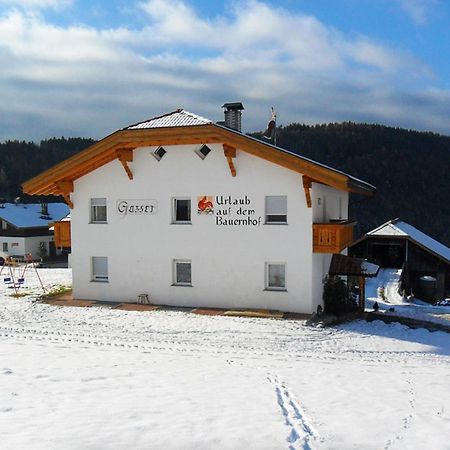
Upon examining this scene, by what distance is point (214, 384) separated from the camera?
897 centimetres

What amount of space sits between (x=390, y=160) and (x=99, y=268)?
8169cm

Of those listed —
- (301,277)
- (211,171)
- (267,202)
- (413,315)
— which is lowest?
(413,315)

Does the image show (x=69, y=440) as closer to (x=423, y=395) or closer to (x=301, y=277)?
(x=423, y=395)

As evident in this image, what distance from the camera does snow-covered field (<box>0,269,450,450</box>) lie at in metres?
6.13

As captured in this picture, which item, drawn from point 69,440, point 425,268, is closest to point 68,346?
point 69,440

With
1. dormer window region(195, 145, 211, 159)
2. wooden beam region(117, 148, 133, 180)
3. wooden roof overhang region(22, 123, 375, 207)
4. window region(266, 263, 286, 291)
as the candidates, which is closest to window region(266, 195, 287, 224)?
wooden roof overhang region(22, 123, 375, 207)

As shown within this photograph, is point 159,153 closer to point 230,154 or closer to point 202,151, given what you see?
point 202,151

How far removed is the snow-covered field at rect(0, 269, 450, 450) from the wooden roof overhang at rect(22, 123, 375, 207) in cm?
477

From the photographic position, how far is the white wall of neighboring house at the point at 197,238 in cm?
1689

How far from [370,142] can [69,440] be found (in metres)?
94.9

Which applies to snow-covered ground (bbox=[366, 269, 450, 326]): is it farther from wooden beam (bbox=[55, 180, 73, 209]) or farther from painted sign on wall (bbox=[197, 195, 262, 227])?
wooden beam (bbox=[55, 180, 73, 209])

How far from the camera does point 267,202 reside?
678 inches

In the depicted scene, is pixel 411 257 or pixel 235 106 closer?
pixel 235 106

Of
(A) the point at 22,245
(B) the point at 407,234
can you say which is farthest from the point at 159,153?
(A) the point at 22,245
